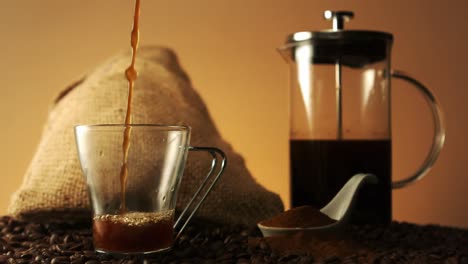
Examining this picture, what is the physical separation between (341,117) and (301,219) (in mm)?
232

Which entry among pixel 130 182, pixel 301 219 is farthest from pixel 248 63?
pixel 130 182

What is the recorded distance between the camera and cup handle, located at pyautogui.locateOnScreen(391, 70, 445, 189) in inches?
41.9

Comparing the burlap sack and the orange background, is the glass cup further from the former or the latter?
the orange background

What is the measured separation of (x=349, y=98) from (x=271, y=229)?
30 cm

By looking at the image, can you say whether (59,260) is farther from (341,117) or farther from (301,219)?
(341,117)

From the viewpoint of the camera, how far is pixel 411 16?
1408 mm

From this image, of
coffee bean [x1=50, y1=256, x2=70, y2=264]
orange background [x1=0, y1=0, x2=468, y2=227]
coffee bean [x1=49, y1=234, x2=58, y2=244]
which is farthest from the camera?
orange background [x1=0, y1=0, x2=468, y2=227]

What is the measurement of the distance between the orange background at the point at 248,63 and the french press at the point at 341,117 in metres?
0.34

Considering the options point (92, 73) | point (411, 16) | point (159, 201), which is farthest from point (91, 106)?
point (411, 16)

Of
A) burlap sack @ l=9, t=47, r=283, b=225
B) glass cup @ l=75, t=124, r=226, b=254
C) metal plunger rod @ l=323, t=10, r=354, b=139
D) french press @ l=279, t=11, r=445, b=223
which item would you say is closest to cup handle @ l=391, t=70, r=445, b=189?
french press @ l=279, t=11, r=445, b=223

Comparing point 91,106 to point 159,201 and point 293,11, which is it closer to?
point 159,201

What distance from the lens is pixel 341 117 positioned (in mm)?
1031

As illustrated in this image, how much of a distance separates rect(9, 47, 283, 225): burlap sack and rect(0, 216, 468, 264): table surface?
1.2 inches

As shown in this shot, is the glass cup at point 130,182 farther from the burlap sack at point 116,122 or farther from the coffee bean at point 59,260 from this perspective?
the burlap sack at point 116,122
